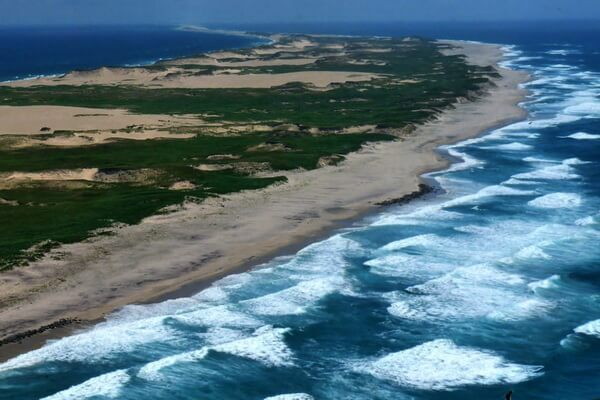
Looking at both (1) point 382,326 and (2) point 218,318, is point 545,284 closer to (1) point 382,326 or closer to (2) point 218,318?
(1) point 382,326

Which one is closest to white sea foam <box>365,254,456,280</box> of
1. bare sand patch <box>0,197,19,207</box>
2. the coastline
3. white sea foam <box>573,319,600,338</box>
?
the coastline

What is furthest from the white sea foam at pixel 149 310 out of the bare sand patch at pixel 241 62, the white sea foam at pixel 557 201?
the bare sand patch at pixel 241 62

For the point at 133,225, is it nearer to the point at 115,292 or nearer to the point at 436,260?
the point at 115,292

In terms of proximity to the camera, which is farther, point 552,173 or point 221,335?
point 552,173

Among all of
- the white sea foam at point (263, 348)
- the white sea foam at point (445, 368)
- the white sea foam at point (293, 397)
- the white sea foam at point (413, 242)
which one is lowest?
the white sea foam at point (445, 368)

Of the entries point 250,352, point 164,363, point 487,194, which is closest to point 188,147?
point 487,194

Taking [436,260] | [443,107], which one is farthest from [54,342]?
[443,107]

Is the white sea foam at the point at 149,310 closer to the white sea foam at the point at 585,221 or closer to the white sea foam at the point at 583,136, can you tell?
the white sea foam at the point at 585,221
